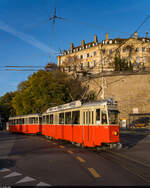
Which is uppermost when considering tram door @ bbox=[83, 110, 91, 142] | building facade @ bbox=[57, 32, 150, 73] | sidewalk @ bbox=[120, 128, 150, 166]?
Answer: building facade @ bbox=[57, 32, 150, 73]

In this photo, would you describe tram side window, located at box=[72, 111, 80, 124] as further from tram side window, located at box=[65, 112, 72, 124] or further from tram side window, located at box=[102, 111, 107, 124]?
tram side window, located at box=[102, 111, 107, 124]

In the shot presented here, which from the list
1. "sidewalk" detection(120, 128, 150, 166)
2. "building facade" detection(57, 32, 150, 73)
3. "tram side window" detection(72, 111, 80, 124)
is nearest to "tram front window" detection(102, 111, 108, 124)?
"sidewalk" detection(120, 128, 150, 166)

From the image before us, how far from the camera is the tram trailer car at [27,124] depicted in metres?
30.9

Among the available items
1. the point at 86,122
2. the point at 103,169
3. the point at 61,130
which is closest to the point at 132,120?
the point at 61,130

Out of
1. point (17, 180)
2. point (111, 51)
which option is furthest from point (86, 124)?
point (111, 51)

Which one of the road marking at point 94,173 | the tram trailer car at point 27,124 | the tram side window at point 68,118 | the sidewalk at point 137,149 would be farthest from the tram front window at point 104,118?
the tram trailer car at point 27,124

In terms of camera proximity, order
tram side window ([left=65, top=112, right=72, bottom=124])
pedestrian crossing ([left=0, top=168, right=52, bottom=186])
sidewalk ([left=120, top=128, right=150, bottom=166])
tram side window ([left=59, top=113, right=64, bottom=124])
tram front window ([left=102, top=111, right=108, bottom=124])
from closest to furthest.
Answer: pedestrian crossing ([left=0, top=168, right=52, bottom=186]) < sidewalk ([left=120, top=128, right=150, bottom=166]) < tram front window ([left=102, top=111, right=108, bottom=124]) < tram side window ([left=65, top=112, right=72, bottom=124]) < tram side window ([left=59, top=113, right=64, bottom=124])

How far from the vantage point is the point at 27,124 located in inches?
1347

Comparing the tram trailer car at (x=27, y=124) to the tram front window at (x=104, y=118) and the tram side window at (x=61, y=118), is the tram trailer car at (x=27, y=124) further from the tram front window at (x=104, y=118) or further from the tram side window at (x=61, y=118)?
the tram front window at (x=104, y=118)

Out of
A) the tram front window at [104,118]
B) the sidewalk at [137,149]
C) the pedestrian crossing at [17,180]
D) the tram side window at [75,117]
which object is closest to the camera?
the pedestrian crossing at [17,180]

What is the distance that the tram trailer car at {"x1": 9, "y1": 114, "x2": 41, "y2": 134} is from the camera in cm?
3091

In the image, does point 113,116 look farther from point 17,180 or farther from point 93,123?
point 17,180

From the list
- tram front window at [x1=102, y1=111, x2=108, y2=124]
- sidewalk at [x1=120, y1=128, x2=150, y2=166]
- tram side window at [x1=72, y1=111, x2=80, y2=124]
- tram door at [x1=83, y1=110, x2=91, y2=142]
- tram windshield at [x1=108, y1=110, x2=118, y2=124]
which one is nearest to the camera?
sidewalk at [x1=120, y1=128, x2=150, y2=166]

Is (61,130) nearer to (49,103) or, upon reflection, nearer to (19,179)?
(19,179)
